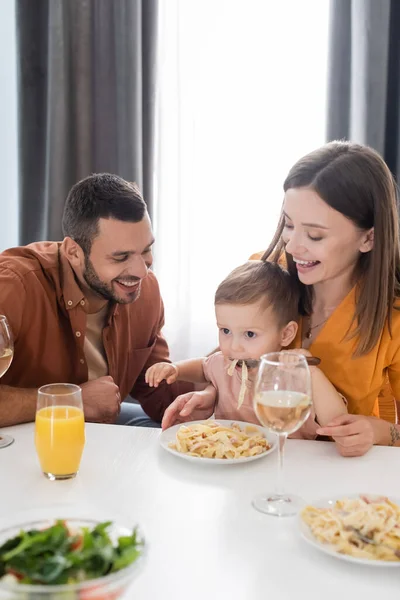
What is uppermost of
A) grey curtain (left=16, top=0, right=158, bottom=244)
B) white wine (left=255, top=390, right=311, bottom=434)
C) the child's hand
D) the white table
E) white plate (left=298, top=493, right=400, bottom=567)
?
grey curtain (left=16, top=0, right=158, bottom=244)

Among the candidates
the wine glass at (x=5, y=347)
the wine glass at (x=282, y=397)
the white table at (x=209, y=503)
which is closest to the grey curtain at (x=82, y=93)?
the wine glass at (x=5, y=347)

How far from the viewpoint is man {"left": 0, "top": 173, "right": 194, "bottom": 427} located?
2.02 meters

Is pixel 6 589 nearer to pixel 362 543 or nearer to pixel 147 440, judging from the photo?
pixel 362 543

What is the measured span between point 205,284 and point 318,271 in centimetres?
155

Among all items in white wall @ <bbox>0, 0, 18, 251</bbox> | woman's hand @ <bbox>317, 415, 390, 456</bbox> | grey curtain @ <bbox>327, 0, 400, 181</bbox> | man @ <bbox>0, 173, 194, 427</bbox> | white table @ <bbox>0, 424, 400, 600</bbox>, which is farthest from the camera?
white wall @ <bbox>0, 0, 18, 251</bbox>

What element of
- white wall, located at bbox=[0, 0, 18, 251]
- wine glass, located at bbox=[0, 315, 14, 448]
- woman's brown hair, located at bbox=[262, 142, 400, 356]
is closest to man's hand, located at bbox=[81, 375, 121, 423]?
wine glass, located at bbox=[0, 315, 14, 448]

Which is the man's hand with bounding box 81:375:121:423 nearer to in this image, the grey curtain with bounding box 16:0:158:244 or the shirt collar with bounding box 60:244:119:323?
the shirt collar with bounding box 60:244:119:323

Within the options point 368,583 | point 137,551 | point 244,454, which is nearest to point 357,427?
point 244,454

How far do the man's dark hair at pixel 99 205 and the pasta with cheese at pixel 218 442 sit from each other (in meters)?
0.82

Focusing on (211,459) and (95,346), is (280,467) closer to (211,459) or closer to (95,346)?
(211,459)

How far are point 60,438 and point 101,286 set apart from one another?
92 centimetres

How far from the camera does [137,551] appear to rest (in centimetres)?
75

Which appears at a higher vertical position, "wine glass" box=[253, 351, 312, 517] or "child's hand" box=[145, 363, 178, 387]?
"wine glass" box=[253, 351, 312, 517]

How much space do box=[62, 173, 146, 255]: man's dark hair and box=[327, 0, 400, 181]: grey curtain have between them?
1.23 metres
